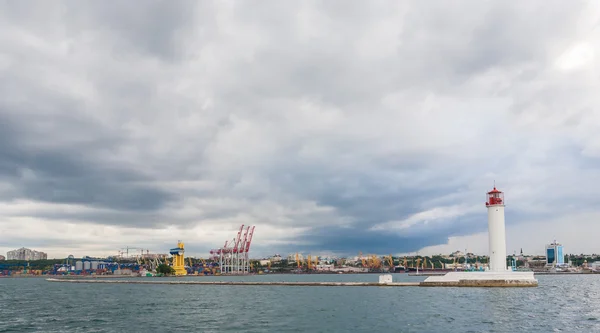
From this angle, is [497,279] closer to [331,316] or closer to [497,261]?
[497,261]

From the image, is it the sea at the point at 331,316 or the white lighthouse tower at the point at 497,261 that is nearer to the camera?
the sea at the point at 331,316

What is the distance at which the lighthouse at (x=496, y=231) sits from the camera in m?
72.6

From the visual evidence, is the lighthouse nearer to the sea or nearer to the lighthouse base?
the lighthouse base

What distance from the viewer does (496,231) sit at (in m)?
72.9

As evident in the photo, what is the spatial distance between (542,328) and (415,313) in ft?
44.0

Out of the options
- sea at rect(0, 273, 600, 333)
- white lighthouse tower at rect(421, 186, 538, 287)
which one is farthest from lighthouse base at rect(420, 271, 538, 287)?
sea at rect(0, 273, 600, 333)

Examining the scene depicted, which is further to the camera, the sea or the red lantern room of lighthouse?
the red lantern room of lighthouse

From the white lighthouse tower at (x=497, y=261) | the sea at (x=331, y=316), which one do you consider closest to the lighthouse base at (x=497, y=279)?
the white lighthouse tower at (x=497, y=261)

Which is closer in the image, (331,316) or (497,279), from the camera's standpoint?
(331,316)

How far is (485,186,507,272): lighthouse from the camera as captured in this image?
72.6m

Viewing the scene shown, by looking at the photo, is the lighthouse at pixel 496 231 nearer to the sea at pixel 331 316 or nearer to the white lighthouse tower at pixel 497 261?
the white lighthouse tower at pixel 497 261

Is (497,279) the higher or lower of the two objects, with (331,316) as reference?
higher

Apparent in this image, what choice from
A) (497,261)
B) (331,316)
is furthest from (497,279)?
(331,316)

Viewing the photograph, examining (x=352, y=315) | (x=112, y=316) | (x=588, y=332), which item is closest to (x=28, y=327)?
(x=112, y=316)
